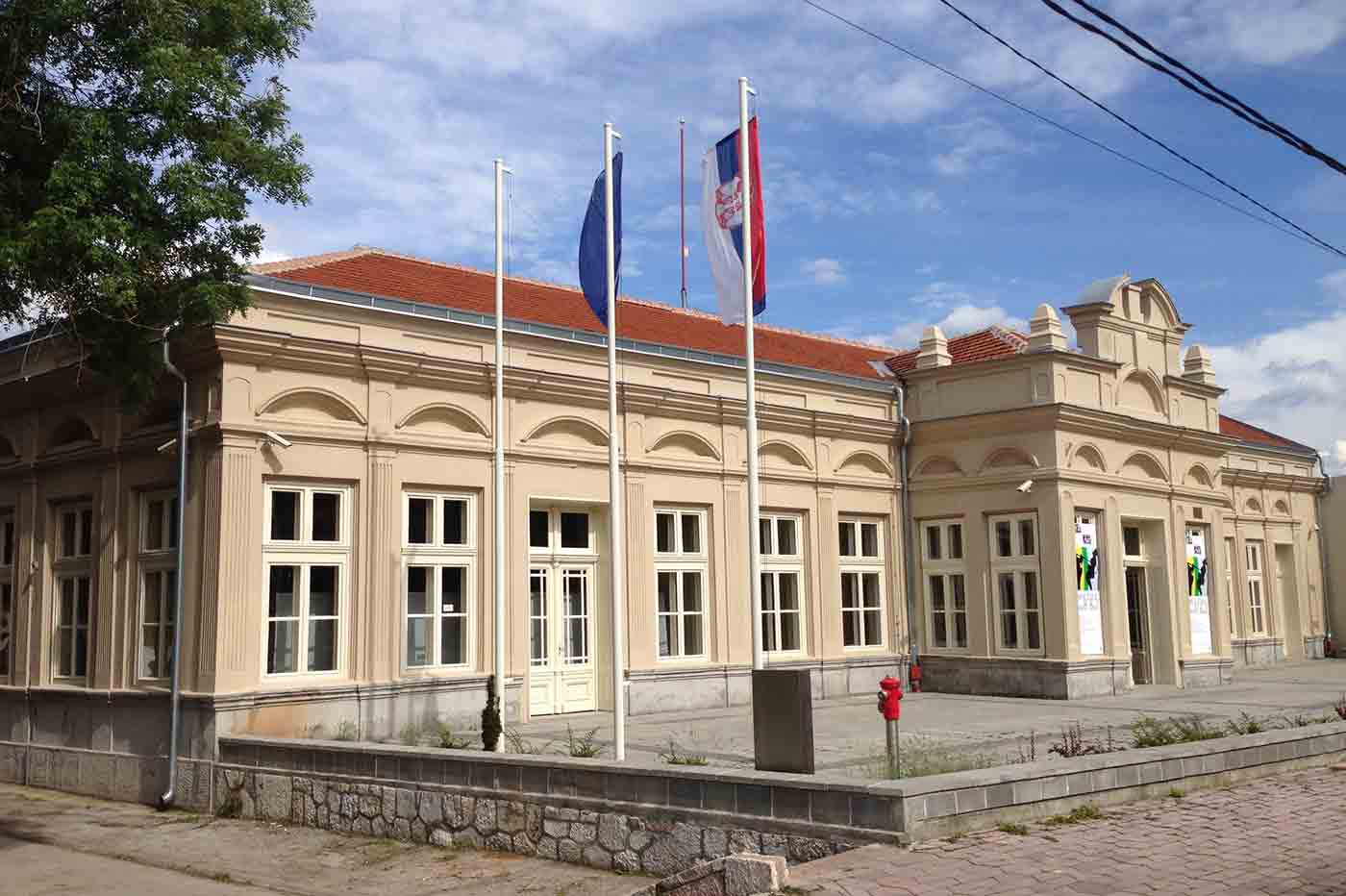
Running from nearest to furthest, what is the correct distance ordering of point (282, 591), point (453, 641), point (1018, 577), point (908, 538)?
1. point (282, 591)
2. point (453, 641)
3. point (1018, 577)
4. point (908, 538)

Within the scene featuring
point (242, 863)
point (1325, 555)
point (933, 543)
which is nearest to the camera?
point (242, 863)

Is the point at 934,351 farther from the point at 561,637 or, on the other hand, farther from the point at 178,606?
the point at 178,606

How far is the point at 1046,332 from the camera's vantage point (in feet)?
65.1

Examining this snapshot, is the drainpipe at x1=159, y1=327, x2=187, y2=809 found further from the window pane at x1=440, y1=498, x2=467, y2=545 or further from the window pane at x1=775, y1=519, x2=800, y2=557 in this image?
the window pane at x1=775, y1=519, x2=800, y2=557

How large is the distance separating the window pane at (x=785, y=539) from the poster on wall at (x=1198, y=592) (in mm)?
7547

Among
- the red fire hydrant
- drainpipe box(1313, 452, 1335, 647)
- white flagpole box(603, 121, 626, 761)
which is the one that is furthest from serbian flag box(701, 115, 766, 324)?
drainpipe box(1313, 452, 1335, 647)

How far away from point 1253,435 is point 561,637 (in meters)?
22.9

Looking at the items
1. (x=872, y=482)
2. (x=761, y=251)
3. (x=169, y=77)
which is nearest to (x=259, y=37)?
(x=169, y=77)

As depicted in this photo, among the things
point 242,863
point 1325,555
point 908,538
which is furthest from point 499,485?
point 1325,555

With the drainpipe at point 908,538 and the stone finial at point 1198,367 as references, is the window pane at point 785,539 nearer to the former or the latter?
the drainpipe at point 908,538

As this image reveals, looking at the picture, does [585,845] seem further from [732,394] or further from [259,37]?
[732,394]

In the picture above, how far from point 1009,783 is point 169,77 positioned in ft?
29.8

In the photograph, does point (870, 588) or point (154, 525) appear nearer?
point (154, 525)

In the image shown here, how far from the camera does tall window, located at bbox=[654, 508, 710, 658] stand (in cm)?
1792
